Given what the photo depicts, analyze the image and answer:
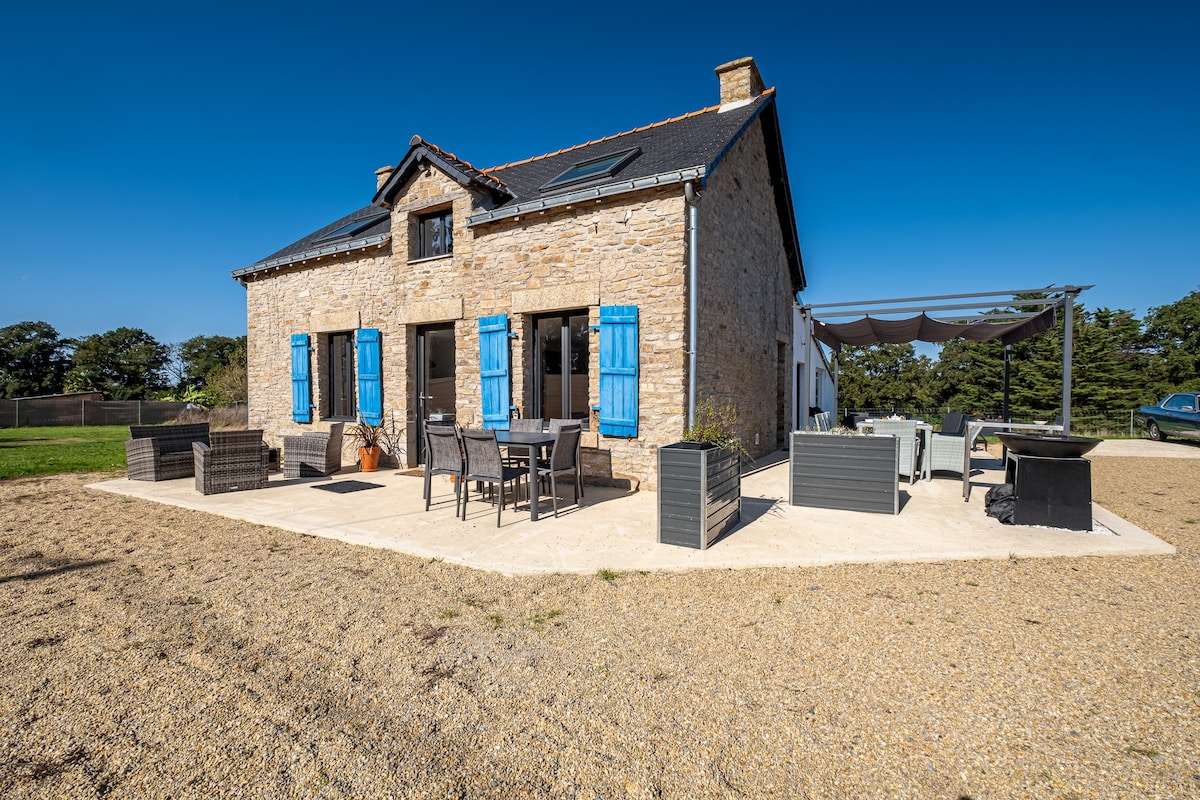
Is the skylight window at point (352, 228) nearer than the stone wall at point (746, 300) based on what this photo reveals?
No

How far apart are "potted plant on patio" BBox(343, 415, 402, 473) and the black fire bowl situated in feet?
26.3

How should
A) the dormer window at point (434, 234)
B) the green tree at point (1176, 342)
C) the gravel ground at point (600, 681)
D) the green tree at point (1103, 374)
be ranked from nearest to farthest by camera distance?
the gravel ground at point (600, 681)
the dormer window at point (434, 234)
the green tree at point (1103, 374)
the green tree at point (1176, 342)

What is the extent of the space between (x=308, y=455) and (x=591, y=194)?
217 inches

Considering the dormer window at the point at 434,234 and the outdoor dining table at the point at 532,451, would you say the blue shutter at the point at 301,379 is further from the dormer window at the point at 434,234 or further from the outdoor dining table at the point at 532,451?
the outdoor dining table at the point at 532,451

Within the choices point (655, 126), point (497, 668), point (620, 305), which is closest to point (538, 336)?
point (620, 305)

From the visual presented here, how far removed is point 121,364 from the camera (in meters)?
43.2

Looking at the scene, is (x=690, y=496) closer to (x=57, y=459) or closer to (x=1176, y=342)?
(x=57, y=459)

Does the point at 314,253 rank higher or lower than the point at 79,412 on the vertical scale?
higher

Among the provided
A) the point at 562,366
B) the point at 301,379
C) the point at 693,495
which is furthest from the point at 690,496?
the point at 301,379

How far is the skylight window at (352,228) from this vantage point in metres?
9.96

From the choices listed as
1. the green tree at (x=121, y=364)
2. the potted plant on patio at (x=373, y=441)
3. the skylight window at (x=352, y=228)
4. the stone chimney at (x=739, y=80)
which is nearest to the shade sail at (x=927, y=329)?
the stone chimney at (x=739, y=80)

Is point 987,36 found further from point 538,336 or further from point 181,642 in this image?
point 181,642

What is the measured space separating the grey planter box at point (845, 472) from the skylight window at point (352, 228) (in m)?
8.90

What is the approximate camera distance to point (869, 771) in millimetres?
→ 1703
